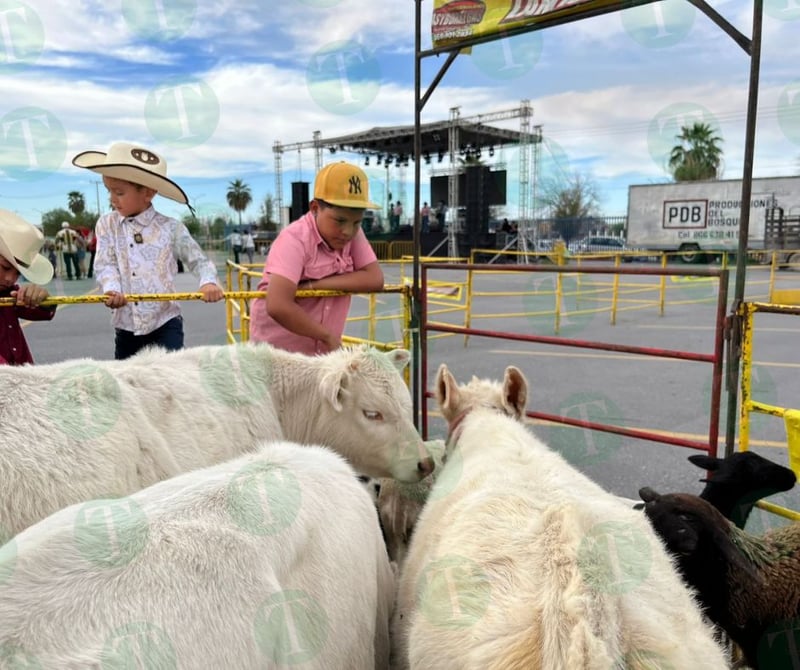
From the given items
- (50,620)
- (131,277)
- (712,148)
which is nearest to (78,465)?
(50,620)

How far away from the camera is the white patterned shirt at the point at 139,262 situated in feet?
11.7

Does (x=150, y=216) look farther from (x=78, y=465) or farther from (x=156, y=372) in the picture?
(x=78, y=465)

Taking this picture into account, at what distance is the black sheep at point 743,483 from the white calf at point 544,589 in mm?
1182

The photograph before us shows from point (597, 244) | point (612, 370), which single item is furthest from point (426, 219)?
point (612, 370)

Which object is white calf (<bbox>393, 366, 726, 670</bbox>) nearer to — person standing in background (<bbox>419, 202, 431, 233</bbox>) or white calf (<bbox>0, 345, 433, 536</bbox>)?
white calf (<bbox>0, 345, 433, 536</bbox>)

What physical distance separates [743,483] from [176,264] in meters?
3.42

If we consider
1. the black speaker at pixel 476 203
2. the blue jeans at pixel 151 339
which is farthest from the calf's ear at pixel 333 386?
the black speaker at pixel 476 203

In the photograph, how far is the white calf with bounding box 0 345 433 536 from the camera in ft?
6.57

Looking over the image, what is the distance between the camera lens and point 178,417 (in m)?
2.50

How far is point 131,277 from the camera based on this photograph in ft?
11.8

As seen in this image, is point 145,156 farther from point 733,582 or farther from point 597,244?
point 597,244

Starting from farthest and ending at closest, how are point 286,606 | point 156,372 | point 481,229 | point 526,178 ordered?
1. point 481,229
2. point 526,178
3. point 156,372
4. point 286,606

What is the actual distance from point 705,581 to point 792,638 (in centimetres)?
40

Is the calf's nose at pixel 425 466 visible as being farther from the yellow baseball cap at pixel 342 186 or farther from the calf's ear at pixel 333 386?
the yellow baseball cap at pixel 342 186
